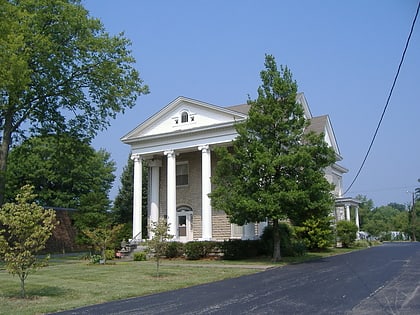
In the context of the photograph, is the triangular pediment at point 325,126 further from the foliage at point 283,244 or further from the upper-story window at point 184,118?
the foliage at point 283,244

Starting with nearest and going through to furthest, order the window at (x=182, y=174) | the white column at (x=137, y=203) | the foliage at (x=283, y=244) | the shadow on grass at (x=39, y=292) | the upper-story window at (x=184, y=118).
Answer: the shadow on grass at (x=39, y=292), the foliage at (x=283, y=244), the upper-story window at (x=184, y=118), the white column at (x=137, y=203), the window at (x=182, y=174)

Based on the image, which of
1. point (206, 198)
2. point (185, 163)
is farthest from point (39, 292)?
point (185, 163)

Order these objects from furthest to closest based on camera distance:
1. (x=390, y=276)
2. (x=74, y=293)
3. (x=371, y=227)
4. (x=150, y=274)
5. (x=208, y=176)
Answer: (x=371, y=227), (x=208, y=176), (x=150, y=274), (x=390, y=276), (x=74, y=293)

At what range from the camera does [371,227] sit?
81.0m

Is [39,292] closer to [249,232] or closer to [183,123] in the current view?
[249,232]

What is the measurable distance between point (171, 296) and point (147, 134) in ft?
70.1

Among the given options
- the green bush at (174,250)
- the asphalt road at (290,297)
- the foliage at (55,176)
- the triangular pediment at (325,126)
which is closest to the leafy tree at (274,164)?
the green bush at (174,250)

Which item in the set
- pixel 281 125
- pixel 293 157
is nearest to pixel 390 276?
pixel 293 157

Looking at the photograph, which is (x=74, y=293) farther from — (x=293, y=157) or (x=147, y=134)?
(x=147, y=134)

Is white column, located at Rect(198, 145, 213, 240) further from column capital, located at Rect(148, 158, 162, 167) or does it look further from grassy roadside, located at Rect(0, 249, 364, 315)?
grassy roadside, located at Rect(0, 249, 364, 315)

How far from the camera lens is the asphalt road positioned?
379 inches

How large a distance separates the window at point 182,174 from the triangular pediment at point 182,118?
3.58 meters

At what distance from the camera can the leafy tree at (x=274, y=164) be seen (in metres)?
22.1

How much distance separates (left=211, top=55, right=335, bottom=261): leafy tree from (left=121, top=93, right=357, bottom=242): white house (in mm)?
4366
